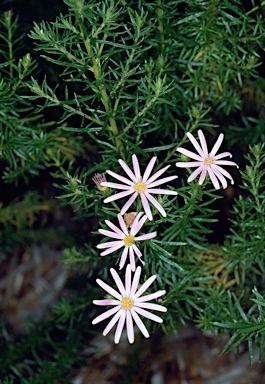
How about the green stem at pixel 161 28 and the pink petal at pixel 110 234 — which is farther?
the green stem at pixel 161 28

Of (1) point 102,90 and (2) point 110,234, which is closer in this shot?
(2) point 110,234

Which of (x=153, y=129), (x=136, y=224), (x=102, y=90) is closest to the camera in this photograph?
(x=136, y=224)

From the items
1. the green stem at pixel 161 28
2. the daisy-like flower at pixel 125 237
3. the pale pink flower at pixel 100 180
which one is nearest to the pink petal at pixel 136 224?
the daisy-like flower at pixel 125 237

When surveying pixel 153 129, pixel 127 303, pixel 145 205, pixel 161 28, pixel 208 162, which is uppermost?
pixel 161 28

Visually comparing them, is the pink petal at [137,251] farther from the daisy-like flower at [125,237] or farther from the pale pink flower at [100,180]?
the pale pink flower at [100,180]

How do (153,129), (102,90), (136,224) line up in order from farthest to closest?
1. (153,129)
2. (102,90)
3. (136,224)

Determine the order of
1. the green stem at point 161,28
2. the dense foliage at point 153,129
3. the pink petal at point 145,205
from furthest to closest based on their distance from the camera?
1. the green stem at point 161,28
2. the dense foliage at point 153,129
3. the pink petal at point 145,205

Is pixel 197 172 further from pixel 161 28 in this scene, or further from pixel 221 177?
pixel 161 28

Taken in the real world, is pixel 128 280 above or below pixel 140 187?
below

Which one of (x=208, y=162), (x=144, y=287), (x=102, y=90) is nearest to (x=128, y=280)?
(x=144, y=287)

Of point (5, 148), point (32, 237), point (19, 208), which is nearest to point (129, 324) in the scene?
point (5, 148)

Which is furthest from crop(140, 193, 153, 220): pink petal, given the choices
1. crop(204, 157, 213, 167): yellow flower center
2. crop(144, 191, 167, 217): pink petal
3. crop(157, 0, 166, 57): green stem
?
crop(157, 0, 166, 57): green stem
